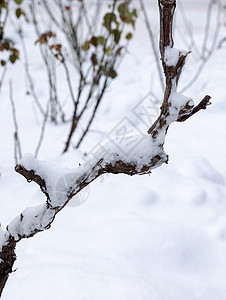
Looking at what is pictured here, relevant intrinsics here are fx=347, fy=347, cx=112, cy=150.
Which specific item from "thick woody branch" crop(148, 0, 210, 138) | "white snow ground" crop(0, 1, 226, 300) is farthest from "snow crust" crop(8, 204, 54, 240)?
"white snow ground" crop(0, 1, 226, 300)

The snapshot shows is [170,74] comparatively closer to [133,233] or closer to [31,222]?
[31,222]

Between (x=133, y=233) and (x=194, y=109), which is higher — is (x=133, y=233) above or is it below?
above

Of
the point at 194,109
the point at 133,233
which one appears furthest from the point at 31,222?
the point at 133,233

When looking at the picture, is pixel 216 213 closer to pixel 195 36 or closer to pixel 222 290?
pixel 222 290

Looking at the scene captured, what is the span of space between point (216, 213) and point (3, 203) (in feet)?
3.62

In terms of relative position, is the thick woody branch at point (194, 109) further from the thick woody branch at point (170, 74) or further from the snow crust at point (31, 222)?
the snow crust at point (31, 222)

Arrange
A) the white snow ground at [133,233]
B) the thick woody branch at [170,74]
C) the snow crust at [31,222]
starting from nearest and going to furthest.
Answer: the thick woody branch at [170,74] → the snow crust at [31,222] → the white snow ground at [133,233]

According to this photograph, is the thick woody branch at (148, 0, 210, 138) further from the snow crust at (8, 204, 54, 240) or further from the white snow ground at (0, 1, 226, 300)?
the white snow ground at (0, 1, 226, 300)

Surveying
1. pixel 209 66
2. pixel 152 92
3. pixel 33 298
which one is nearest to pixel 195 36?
pixel 209 66

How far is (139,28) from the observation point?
6.05 meters

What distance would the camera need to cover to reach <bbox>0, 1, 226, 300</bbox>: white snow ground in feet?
4.11

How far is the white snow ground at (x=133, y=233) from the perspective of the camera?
49.4 inches

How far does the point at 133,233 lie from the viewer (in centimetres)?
156

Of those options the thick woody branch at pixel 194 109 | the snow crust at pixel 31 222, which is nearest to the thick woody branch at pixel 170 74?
the thick woody branch at pixel 194 109
